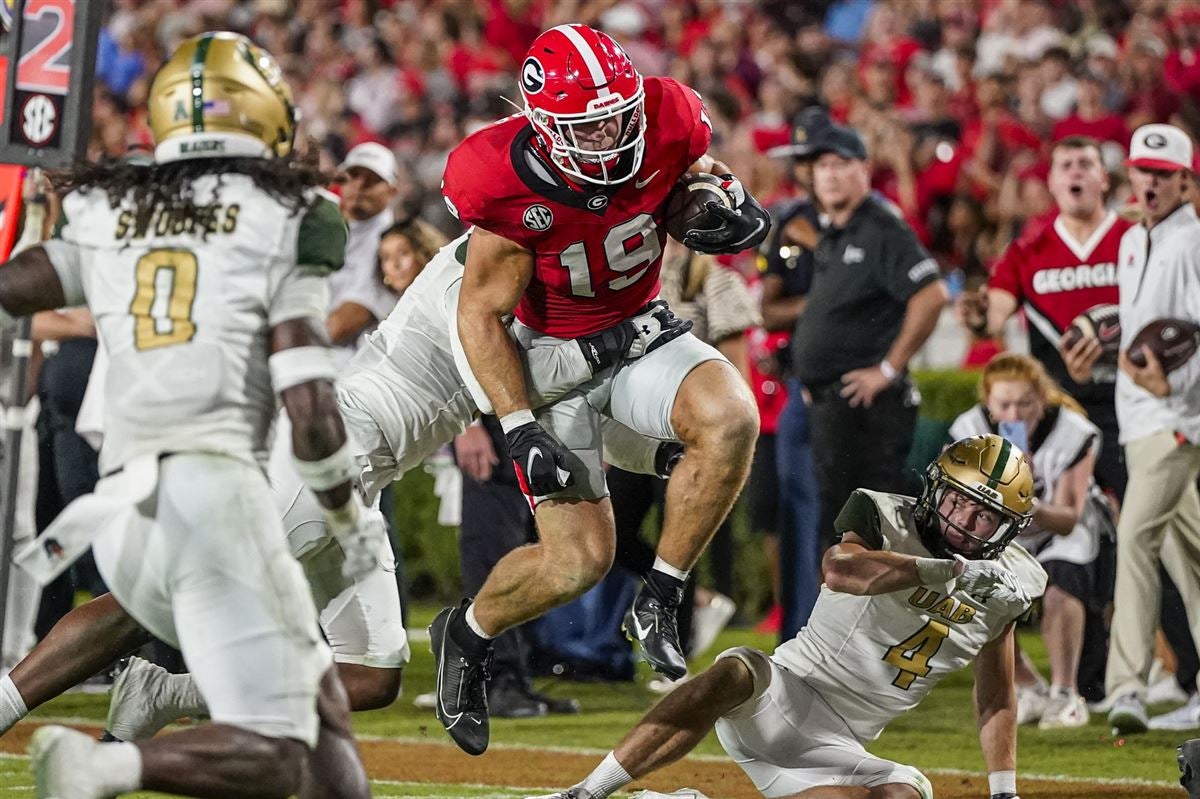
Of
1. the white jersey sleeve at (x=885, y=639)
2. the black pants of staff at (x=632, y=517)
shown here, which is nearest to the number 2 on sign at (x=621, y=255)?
the white jersey sleeve at (x=885, y=639)

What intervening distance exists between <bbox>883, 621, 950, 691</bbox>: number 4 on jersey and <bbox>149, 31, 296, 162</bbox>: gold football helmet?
2524 millimetres

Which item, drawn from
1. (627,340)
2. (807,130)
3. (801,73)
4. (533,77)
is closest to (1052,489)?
(807,130)

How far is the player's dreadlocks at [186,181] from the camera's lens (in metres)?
3.91

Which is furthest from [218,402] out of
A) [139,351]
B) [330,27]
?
[330,27]

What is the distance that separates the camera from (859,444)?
800 cm

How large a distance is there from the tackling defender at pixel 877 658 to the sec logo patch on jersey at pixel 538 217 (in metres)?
1.25

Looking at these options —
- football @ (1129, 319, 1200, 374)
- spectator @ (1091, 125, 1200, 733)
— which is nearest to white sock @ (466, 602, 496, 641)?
spectator @ (1091, 125, 1200, 733)

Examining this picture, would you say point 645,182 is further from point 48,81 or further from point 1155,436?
point 1155,436

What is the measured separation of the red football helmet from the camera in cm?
514

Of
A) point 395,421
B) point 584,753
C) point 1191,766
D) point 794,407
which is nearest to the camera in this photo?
point 1191,766

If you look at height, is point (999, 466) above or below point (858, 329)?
below

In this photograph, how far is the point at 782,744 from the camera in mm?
5336

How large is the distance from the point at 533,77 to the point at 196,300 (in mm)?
1689

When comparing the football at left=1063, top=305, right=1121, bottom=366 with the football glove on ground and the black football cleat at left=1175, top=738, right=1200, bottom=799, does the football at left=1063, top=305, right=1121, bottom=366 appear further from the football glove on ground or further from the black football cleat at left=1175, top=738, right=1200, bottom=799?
the black football cleat at left=1175, top=738, right=1200, bottom=799
